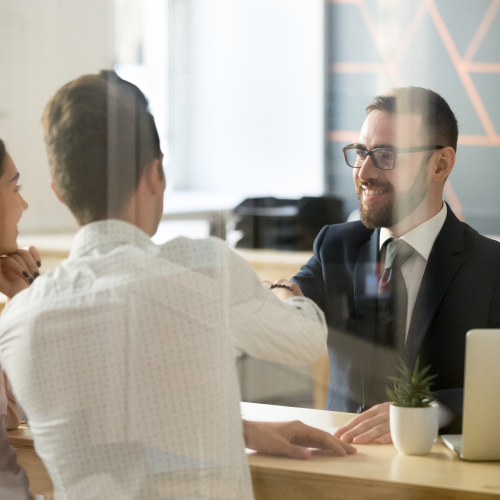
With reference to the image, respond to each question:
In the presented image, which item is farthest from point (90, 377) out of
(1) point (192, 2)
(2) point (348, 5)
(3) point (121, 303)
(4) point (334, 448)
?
(2) point (348, 5)

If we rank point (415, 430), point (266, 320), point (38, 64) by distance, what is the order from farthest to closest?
point (38, 64), point (415, 430), point (266, 320)

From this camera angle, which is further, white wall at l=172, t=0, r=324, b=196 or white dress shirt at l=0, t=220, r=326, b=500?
white wall at l=172, t=0, r=324, b=196

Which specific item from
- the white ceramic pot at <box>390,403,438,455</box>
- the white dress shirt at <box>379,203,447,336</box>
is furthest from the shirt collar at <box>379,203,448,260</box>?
the white ceramic pot at <box>390,403,438,455</box>

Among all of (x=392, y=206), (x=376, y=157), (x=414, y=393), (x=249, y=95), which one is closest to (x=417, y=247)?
(x=392, y=206)

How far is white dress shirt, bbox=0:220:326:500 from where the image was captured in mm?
1030

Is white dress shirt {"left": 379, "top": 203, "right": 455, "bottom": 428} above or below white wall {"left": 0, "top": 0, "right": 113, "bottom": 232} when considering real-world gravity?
below

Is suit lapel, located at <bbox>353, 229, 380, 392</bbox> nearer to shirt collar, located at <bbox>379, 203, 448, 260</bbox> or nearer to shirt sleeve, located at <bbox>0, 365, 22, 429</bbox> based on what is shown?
shirt collar, located at <bbox>379, 203, 448, 260</bbox>

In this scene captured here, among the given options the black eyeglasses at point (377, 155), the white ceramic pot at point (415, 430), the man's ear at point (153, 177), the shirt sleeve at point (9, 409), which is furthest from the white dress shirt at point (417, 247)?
the shirt sleeve at point (9, 409)

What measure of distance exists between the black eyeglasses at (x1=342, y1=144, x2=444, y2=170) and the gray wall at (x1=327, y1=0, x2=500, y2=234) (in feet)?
0.06

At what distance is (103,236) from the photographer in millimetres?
1072

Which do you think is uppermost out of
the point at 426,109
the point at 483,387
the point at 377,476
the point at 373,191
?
the point at 426,109

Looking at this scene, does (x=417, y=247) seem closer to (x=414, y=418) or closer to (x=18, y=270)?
(x=414, y=418)

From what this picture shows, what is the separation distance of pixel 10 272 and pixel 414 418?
0.85 m

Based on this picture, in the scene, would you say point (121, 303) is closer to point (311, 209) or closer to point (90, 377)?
point (90, 377)
